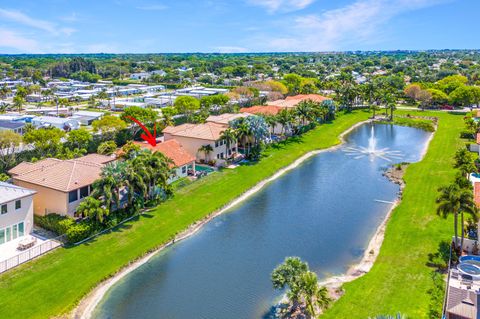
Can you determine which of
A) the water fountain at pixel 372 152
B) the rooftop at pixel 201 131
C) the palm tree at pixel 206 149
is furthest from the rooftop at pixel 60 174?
the water fountain at pixel 372 152

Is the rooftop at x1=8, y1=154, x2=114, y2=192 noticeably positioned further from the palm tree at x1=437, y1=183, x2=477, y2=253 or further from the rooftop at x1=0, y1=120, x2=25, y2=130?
the rooftop at x1=0, y1=120, x2=25, y2=130

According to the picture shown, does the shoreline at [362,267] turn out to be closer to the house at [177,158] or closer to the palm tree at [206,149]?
the house at [177,158]

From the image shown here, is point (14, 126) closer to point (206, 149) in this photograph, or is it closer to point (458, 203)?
point (206, 149)

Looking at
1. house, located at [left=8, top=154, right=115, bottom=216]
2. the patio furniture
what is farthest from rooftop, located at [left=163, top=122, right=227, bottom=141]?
the patio furniture

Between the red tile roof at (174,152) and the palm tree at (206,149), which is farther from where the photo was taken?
the palm tree at (206,149)

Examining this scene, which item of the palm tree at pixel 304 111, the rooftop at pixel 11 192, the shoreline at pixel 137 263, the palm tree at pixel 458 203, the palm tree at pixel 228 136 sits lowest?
the shoreline at pixel 137 263

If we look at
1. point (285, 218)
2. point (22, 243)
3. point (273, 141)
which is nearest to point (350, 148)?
point (273, 141)

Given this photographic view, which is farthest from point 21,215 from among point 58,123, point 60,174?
point 58,123
